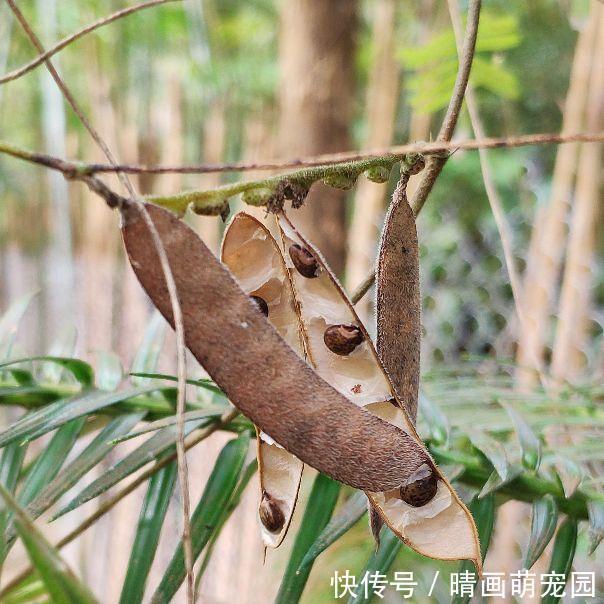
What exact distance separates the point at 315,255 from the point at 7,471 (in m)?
0.27

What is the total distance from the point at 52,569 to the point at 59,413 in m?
0.28

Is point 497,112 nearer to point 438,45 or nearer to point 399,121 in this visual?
point 399,121

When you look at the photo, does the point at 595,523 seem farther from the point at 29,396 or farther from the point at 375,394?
the point at 29,396

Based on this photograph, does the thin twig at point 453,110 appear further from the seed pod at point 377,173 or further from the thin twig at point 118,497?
the thin twig at point 118,497

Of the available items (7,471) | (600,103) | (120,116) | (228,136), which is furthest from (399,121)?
(7,471)

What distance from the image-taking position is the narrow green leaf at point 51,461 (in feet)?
1.41

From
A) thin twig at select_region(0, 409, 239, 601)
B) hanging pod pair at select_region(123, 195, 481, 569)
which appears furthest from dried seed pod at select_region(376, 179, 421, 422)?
thin twig at select_region(0, 409, 239, 601)

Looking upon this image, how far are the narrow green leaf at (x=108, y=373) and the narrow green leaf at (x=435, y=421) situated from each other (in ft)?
0.78

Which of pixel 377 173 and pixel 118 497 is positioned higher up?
pixel 377 173

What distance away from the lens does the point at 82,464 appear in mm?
417

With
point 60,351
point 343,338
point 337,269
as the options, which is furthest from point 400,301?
point 337,269

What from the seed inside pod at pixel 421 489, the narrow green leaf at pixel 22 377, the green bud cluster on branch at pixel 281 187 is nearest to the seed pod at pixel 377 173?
the green bud cluster on branch at pixel 281 187

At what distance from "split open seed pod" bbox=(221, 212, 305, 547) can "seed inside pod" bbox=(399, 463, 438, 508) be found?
49mm

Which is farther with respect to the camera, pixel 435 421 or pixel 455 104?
pixel 435 421
